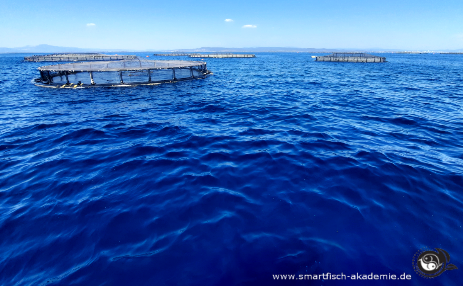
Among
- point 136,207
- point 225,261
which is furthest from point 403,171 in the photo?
point 136,207

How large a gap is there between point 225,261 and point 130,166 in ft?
19.3

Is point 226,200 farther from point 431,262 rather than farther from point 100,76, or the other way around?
point 100,76

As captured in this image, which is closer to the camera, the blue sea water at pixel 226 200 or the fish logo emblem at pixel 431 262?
the fish logo emblem at pixel 431 262

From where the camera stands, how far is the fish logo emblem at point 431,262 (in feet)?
14.5

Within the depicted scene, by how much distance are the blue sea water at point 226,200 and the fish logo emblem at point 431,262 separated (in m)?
0.12

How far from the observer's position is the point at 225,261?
466cm

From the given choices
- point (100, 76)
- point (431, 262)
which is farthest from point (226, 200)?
point (100, 76)

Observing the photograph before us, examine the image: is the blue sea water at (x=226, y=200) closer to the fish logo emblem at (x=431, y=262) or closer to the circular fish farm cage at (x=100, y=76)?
the fish logo emblem at (x=431, y=262)

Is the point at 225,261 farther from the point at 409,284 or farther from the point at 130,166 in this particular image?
the point at 130,166

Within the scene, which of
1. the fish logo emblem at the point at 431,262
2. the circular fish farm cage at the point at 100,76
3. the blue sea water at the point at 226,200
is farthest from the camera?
the circular fish farm cage at the point at 100,76

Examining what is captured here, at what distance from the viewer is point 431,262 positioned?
15.0 feet

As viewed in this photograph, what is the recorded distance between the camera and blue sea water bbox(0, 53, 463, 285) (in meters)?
4.60

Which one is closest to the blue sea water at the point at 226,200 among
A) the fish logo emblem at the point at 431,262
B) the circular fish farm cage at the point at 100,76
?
the fish logo emblem at the point at 431,262

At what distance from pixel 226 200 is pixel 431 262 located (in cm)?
509
